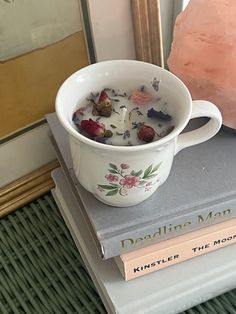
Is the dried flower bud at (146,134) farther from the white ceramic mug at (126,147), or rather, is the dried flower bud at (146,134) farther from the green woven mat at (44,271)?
the green woven mat at (44,271)

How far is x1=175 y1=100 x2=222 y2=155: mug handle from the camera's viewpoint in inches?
13.1

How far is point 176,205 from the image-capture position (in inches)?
14.1

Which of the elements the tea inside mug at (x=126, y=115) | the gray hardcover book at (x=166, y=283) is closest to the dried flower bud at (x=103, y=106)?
the tea inside mug at (x=126, y=115)

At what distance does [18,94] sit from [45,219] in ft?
0.36

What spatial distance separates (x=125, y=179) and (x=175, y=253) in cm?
8

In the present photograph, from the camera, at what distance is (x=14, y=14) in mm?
370

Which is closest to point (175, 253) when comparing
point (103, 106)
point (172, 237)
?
point (172, 237)

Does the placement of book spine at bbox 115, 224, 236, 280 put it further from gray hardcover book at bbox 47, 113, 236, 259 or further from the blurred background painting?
the blurred background painting

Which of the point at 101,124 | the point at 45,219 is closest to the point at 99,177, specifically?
the point at 101,124

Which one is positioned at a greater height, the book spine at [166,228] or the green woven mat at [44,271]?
the book spine at [166,228]

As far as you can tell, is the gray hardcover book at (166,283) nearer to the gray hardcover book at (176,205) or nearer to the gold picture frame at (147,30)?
the gray hardcover book at (176,205)

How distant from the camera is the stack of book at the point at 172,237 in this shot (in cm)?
36

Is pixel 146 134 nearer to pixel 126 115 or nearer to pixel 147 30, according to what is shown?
pixel 126 115

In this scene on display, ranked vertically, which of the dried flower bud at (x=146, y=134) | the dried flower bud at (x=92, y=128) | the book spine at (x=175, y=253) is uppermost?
the dried flower bud at (x=92, y=128)
